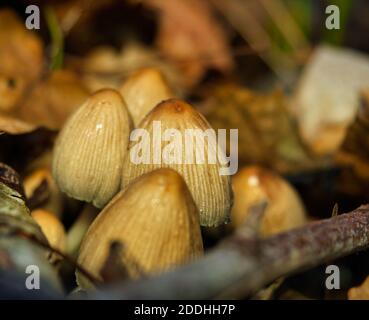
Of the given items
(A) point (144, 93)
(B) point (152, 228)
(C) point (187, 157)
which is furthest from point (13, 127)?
(B) point (152, 228)

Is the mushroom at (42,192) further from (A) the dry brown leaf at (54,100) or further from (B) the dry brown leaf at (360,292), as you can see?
(B) the dry brown leaf at (360,292)

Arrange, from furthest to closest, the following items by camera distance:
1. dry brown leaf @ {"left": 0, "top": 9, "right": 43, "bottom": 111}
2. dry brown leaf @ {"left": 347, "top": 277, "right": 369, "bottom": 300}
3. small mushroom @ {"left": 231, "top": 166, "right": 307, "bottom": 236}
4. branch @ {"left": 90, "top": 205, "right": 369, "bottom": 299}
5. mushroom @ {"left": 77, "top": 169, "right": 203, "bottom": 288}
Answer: dry brown leaf @ {"left": 0, "top": 9, "right": 43, "bottom": 111} < small mushroom @ {"left": 231, "top": 166, "right": 307, "bottom": 236} < dry brown leaf @ {"left": 347, "top": 277, "right": 369, "bottom": 300} < mushroom @ {"left": 77, "top": 169, "right": 203, "bottom": 288} < branch @ {"left": 90, "top": 205, "right": 369, "bottom": 299}

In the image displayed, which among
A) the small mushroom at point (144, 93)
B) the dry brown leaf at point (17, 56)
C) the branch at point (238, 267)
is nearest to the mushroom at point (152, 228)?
the branch at point (238, 267)

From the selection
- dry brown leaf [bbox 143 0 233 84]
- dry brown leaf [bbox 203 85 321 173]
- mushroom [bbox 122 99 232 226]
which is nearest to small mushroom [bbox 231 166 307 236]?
mushroom [bbox 122 99 232 226]

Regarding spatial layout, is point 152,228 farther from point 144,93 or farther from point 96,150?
point 144,93

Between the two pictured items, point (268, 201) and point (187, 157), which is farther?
point (268, 201)

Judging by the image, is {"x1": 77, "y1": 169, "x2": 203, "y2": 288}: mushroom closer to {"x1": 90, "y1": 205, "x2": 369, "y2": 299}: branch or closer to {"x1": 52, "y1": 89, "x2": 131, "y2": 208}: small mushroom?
{"x1": 90, "y1": 205, "x2": 369, "y2": 299}: branch
